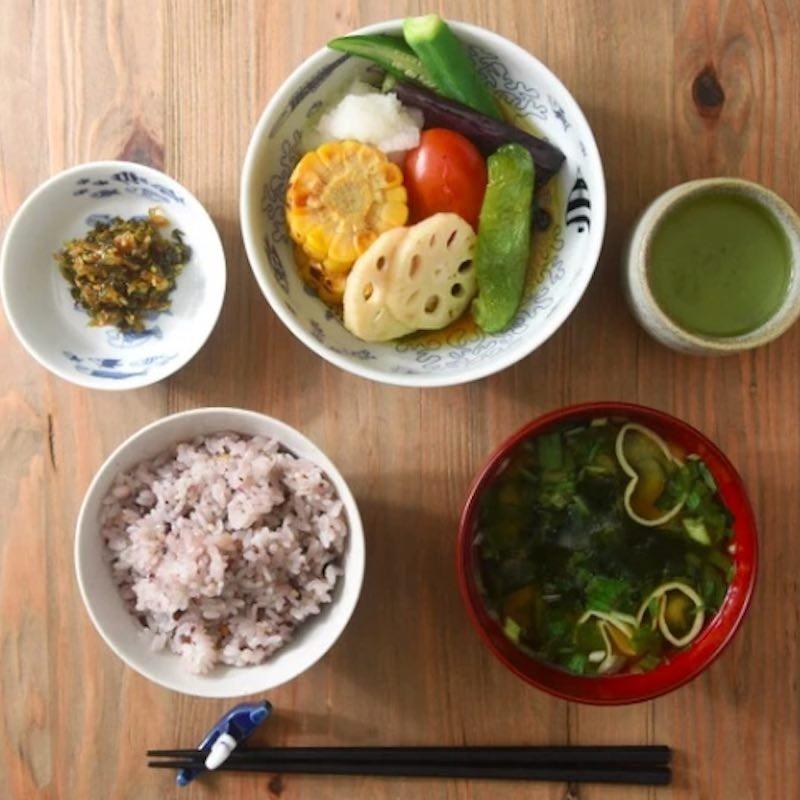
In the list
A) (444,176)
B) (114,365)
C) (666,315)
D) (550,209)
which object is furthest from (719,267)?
(114,365)

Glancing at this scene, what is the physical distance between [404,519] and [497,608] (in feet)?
0.63

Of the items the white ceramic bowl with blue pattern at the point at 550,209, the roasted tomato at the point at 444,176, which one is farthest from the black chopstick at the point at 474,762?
the roasted tomato at the point at 444,176

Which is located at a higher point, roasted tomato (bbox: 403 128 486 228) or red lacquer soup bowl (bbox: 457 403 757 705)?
roasted tomato (bbox: 403 128 486 228)

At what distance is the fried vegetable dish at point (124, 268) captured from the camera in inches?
56.2

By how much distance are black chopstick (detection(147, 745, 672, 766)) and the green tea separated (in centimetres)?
63

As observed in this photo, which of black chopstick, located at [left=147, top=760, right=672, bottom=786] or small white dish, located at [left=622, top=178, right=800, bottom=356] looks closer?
small white dish, located at [left=622, top=178, right=800, bottom=356]

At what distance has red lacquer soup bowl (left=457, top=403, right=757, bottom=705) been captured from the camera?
4.25 feet

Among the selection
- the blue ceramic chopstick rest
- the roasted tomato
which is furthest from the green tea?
the blue ceramic chopstick rest

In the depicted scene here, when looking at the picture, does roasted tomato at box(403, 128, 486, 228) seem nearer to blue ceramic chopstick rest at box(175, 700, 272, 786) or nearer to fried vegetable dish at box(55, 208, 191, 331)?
fried vegetable dish at box(55, 208, 191, 331)

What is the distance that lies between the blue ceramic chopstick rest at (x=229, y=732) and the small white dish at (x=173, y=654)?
11cm

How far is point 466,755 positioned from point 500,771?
0.05 m

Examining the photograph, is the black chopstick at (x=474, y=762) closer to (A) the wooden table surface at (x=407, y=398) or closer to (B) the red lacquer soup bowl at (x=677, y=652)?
(A) the wooden table surface at (x=407, y=398)

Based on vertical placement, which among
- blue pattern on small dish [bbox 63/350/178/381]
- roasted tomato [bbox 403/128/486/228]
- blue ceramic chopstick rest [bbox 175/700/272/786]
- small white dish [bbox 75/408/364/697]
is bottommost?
blue ceramic chopstick rest [bbox 175/700/272/786]

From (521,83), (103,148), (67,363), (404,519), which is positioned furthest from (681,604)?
(103,148)
